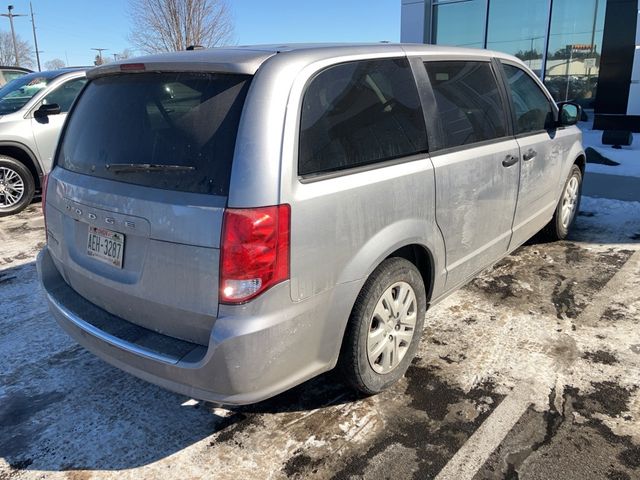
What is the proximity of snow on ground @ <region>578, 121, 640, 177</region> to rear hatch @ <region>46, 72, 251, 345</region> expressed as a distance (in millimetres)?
7766

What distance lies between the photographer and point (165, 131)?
2293 millimetres

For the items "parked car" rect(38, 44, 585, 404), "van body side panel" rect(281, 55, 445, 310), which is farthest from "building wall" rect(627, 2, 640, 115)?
"van body side panel" rect(281, 55, 445, 310)

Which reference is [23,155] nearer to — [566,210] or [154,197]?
[154,197]

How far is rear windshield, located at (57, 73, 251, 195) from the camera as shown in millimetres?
2137

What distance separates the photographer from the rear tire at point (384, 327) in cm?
254

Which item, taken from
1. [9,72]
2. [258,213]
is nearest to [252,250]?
[258,213]

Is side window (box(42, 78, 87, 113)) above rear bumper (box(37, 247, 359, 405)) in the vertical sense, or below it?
above

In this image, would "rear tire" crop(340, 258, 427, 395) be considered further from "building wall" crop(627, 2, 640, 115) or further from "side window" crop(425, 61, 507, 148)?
"building wall" crop(627, 2, 640, 115)

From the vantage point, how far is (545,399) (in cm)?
277

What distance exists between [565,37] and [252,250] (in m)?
14.8

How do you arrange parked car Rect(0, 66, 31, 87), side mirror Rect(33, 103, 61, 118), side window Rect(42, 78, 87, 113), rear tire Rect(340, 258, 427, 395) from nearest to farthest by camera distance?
rear tire Rect(340, 258, 427, 395) → side mirror Rect(33, 103, 61, 118) → side window Rect(42, 78, 87, 113) → parked car Rect(0, 66, 31, 87)

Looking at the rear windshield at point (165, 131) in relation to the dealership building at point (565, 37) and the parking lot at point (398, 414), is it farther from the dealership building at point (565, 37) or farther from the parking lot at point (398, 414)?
the dealership building at point (565, 37)

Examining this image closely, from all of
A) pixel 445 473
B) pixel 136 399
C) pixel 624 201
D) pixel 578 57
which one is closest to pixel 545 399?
pixel 445 473

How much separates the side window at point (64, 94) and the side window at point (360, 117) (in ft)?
19.1
